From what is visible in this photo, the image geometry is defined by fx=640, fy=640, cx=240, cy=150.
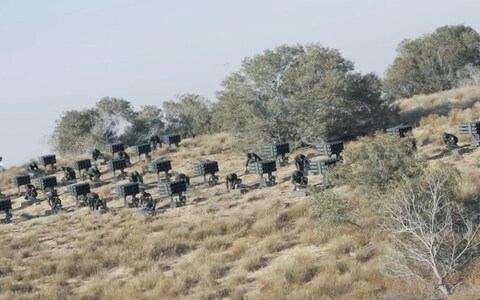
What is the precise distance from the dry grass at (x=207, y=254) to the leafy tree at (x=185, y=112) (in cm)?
A: 2592

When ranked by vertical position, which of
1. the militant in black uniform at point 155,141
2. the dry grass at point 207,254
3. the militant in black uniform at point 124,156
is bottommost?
the dry grass at point 207,254

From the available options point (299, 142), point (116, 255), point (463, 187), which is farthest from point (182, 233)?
point (299, 142)

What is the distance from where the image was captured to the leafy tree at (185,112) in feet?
158

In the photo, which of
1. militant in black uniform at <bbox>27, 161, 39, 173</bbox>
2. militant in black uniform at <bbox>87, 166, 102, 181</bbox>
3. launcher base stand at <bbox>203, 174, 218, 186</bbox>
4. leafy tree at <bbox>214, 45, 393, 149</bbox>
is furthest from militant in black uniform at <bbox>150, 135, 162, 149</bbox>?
launcher base stand at <bbox>203, 174, 218, 186</bbox>

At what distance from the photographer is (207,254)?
15.8 meters

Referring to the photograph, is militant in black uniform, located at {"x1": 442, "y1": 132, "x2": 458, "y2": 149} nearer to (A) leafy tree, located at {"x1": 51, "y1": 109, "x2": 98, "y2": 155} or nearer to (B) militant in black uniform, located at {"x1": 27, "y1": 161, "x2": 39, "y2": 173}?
(B) militant in black uniform, located at {"x1": 27, "y1": 161, "x2": 39, "y2": 173}

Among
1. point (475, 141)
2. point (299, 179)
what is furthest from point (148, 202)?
point (475, 141)

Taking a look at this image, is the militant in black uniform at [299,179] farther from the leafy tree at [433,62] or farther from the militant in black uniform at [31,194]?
the leafy tree at [433,62]

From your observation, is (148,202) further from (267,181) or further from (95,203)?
(267,181)

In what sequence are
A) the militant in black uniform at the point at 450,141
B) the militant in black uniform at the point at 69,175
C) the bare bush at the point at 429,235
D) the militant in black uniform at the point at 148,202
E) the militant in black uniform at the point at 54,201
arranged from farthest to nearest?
the militant in black uniform at the point at 69,175 < the militant in black uniform at the point at 54,201 < the militant in black uniform at the point at 450,141 < the militant in black uniform at the point at 148,202 < the bare bush at the point at 429,235

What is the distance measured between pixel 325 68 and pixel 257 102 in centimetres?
355

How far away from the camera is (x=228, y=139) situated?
3397cm

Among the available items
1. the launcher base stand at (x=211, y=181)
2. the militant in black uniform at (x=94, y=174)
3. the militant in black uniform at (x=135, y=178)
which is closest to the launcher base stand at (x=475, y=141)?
the launcher base stand at (x=211, y=181)

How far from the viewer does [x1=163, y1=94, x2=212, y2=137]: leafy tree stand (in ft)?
158
